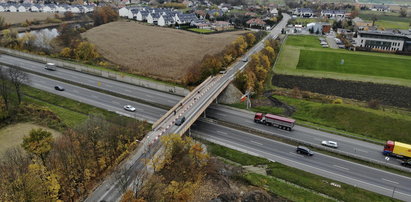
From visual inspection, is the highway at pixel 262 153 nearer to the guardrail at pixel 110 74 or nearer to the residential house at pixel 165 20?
the guardrail at pixel 110 74

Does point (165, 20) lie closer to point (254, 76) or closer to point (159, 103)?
point (254, 76)

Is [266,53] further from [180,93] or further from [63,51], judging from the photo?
[63,51]

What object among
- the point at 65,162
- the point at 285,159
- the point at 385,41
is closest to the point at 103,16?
the point at 385,41

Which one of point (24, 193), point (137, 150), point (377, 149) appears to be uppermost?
point (24, 193)

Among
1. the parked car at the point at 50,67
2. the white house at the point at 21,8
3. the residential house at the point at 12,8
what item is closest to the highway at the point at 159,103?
the parked car at the point at 50,67

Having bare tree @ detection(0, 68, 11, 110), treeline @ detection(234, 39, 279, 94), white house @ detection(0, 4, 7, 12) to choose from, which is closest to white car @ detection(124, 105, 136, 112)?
bare tree @ detection(0, 68, 11, 110)

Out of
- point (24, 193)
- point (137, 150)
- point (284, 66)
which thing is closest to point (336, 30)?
point (284, 66)

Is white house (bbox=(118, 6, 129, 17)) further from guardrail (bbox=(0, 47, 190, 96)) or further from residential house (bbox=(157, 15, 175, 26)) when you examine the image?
guardrail (bbox=(0, 47, 190, 96))
